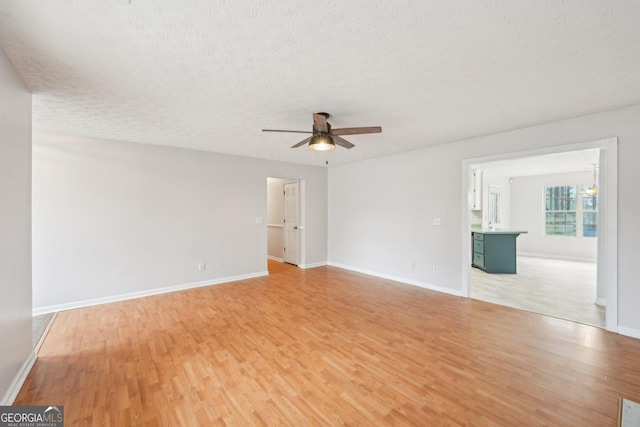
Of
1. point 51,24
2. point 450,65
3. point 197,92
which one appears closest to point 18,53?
point 51,24

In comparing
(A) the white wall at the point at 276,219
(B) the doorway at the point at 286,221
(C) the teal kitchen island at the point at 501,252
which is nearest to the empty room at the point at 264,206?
(C) the teal kitchen island at the point at 501,252

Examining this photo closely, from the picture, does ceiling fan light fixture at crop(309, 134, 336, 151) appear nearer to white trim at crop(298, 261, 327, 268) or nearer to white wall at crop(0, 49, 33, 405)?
white wall at crop(0, 49, 33, 405)

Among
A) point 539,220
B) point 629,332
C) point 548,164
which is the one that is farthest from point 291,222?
point 539,220

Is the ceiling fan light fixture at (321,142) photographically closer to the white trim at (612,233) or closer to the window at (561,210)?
the white trim at (612,233)

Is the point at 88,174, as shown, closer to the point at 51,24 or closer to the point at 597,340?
the point at 51,24

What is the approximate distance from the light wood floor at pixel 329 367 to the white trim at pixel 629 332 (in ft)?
0.44

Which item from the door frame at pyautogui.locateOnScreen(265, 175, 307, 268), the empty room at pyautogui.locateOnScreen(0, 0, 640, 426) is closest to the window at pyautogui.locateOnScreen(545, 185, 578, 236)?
the empty room at pyautogui.locateOnScreen(0, 0, 640, 426)

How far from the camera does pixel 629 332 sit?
287 centimetres

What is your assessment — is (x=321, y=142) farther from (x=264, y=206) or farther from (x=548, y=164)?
(x=548, y=164)

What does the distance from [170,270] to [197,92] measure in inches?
129

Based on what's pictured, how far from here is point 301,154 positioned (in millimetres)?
5133

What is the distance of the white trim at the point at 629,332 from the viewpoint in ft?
9.29

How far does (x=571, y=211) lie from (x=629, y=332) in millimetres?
6366

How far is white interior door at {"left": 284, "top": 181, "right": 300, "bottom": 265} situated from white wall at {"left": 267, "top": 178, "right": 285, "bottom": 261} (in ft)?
0.84
